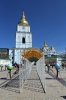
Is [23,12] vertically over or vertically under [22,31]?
over

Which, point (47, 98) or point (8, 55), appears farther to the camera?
point (8, 55)

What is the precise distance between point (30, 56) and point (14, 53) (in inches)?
429

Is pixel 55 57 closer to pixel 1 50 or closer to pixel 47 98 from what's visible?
pixel 1 50

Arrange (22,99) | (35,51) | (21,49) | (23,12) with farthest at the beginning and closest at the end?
1. (23,12)
2. (21,49)
3. (35,51)
4. (22,99)

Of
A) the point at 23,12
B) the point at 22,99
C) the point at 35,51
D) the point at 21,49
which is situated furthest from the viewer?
the point at 23,12

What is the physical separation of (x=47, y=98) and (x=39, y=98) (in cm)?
36

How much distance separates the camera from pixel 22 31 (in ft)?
203

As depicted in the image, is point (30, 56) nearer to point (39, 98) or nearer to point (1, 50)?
point (1, 50)

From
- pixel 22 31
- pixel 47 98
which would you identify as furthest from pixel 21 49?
pixel 47 98

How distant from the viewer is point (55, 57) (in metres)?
68.4

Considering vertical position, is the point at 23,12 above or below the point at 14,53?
above

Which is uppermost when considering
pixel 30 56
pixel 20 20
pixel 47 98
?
pixel 20 20

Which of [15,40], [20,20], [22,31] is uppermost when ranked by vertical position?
[20,20]

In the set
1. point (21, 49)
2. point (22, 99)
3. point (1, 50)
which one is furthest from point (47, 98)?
point (1, 50)
